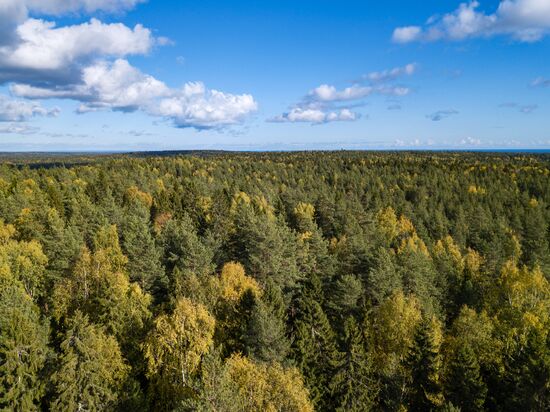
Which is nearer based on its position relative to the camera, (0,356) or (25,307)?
(0,356)

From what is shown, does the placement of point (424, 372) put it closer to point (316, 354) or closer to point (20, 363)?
point (316, 354)

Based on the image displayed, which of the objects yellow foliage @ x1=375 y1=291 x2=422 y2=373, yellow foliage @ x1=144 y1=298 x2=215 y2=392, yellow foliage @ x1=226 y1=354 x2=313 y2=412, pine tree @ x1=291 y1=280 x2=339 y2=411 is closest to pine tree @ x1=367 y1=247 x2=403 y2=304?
yellow foliage @ x1=375 y1=291 x2=422 y2=373

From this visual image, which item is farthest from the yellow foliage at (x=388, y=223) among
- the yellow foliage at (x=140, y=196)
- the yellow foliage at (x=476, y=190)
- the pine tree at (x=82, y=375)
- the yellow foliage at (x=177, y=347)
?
the pine tree at (x=82, y=375)

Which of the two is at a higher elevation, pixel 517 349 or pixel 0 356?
pixel 0 356

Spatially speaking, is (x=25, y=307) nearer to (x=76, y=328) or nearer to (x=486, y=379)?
(x=76, y=328)

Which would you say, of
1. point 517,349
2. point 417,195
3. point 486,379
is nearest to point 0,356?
point 486,379

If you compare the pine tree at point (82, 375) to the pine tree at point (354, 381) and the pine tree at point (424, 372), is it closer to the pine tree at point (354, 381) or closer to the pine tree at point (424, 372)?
the pine tree at point (354, 381)

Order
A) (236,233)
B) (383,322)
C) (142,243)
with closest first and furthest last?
(383,322) < (142,243) < (236,233)
